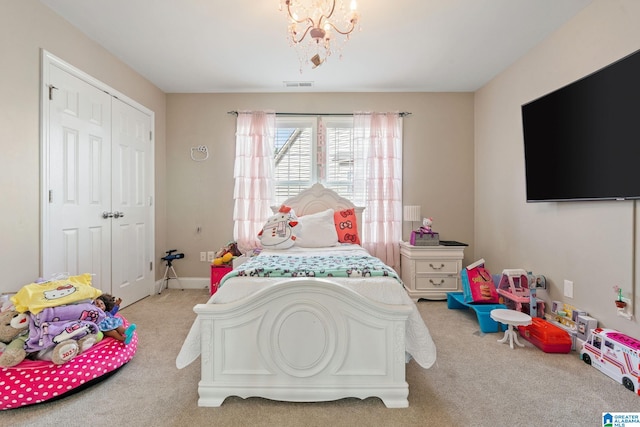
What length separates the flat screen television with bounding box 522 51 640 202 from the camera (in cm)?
188

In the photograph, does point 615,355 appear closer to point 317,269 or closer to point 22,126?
point 317,269

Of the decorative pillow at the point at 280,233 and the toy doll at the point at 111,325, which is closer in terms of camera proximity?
the toy doll at the point at 111,325

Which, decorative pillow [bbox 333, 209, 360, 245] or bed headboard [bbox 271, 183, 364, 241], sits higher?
bed headboard [bbox 271, 183, 364, 241]

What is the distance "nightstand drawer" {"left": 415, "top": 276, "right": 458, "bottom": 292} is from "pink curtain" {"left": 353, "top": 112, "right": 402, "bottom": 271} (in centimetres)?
42

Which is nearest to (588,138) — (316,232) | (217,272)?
(316,232)

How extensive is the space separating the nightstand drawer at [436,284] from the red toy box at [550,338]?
1.10 metres

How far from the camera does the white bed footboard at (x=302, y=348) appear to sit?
5.39 ft

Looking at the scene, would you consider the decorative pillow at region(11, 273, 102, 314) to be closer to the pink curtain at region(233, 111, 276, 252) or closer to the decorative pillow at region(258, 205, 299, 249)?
the decorative pillow at region(258, 205, 299, 249)

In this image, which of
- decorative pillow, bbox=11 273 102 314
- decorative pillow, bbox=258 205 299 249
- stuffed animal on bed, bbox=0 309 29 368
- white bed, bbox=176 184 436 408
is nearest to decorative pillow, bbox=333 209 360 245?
decorative pillow, bbox=258 205 299 249

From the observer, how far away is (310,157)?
13.1 feet

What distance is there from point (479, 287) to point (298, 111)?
2917mm

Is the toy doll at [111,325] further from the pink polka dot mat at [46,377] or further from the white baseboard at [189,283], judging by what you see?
the white baseboard at [189,283]

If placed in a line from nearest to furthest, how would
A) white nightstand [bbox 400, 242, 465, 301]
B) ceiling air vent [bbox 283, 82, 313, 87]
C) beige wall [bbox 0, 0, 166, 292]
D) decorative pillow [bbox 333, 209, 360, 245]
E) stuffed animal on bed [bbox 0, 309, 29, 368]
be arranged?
1. stuffed animal on bed [bbox 0, 309, 29, 368]
2. beige wall [bbox 0, 0, 166, 292]
3. decorative pillow [bbox 333, 209, 360, 245]
4. white nightstand [bbox 400, 242, 465, 301]
5. ceiling air vent [bbox 283, 82, 313, 87]

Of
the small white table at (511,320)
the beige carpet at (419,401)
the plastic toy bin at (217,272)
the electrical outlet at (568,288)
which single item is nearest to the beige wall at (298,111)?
the plastic toy bin at (217,272)
